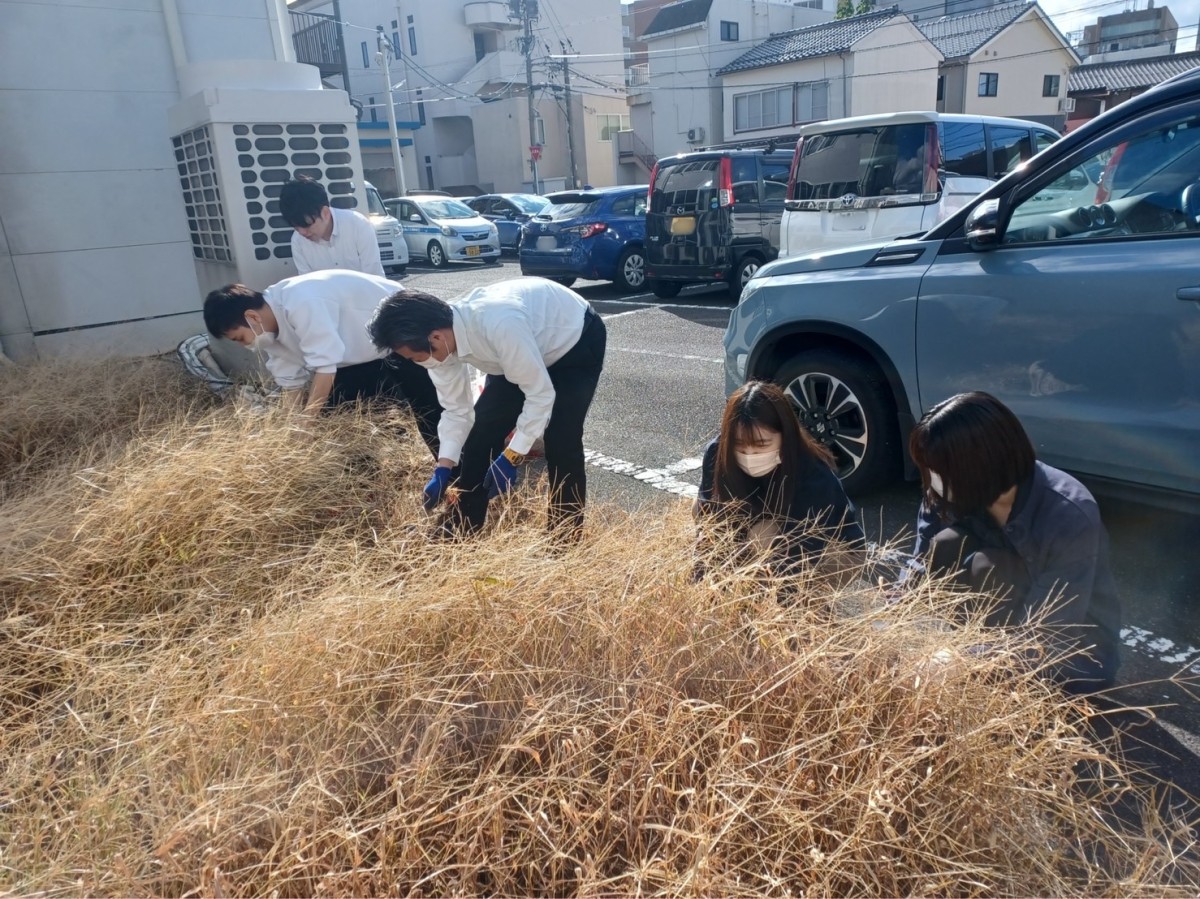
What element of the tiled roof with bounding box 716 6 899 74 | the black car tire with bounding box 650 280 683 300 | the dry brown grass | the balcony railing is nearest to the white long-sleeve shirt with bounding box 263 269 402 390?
the dry brown grass

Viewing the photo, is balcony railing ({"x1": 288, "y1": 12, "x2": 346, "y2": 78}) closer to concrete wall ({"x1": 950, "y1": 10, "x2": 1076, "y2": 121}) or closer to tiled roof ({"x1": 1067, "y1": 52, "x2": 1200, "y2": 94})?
concrete wall ({"x1": 950, "y1": 10, "x2": 1076, "y2": 121})

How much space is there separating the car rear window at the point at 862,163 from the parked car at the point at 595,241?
332cm

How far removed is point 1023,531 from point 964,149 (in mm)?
6974

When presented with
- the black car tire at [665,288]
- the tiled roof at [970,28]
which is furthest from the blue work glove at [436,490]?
the tiled roof at [970,28]

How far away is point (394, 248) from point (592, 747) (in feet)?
51.0

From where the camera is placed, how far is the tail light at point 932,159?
7527 millimetres

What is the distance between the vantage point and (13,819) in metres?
1.66

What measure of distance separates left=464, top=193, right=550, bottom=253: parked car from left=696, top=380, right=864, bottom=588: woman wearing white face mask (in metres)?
17.2

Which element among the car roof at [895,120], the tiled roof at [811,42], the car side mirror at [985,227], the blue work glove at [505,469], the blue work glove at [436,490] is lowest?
the blue work glove at [436,490]

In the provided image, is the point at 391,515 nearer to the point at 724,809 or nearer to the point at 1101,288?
the point at 724,809

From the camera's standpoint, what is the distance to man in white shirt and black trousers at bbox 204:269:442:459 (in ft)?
11.9

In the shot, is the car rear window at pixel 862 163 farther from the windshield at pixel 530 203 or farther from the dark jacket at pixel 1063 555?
the windshield at pixel 530 203

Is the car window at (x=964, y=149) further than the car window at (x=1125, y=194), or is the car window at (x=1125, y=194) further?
the car window at (x=964, y=149)

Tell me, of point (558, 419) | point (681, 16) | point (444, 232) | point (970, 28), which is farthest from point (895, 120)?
point (681, 16)
